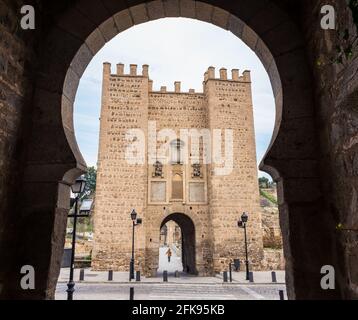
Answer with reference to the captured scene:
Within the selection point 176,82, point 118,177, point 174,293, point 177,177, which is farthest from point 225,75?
point 174,293

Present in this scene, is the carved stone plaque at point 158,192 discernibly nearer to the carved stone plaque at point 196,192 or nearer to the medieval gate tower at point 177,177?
the medieval gate tower at point 177,177

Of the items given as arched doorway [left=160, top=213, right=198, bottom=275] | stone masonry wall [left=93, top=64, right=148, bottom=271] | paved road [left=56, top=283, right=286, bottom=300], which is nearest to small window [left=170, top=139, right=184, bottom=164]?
stone masonry wall [left=93, top=64, right=148, bottom=271]

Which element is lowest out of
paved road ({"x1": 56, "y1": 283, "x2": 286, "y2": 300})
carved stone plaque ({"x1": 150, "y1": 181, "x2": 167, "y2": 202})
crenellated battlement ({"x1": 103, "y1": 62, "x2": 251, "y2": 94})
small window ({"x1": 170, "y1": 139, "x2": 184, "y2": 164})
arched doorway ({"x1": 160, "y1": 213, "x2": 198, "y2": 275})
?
paved road ({"x1": 56, "y1": 283, "x2": 286, "y2": 300})

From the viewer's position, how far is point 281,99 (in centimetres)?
292

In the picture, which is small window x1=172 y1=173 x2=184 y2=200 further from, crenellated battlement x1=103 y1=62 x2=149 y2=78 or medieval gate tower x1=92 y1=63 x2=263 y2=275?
crenellated battlement x1=103 y1=62 x2=149 y2=78

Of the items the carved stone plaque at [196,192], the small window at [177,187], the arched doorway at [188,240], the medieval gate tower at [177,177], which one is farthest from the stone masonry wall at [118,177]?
the carved stone plaque at [196,192]

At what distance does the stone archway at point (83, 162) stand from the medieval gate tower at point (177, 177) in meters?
15.6

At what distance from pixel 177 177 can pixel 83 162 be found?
55.4ft

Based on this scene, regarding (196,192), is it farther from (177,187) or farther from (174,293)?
(174,293)

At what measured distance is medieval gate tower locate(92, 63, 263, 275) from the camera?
703 inches

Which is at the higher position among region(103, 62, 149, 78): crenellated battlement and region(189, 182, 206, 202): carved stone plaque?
region(103, 62, 149, 78): crenellated battlement

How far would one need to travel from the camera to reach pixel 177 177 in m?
19.8

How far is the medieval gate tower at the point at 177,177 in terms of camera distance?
17859 mm

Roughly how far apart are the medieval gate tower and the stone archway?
51.1 ft
